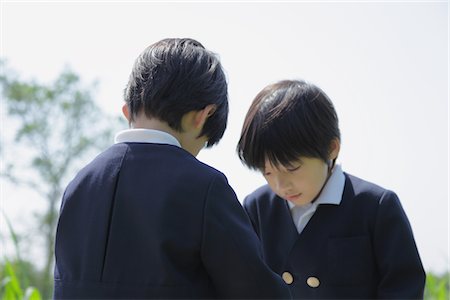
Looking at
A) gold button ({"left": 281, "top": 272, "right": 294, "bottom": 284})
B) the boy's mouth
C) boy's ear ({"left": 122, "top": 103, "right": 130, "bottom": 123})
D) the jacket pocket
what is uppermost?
boy's ear ({"left": 122, "top": 103, "right": 130, "bottom": 123})

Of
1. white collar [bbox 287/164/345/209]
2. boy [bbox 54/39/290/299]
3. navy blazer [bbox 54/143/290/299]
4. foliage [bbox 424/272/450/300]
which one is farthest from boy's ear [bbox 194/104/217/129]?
foliage [bbox 424/272/450/300]

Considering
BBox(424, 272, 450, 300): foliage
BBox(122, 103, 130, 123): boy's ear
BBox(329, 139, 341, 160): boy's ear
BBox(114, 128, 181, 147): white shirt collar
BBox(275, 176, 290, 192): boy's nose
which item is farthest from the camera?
BBox(424, 272, 450, 300): foliage

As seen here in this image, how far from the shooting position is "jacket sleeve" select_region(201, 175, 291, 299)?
1536 millimetres

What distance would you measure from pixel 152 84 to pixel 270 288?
0.58 meters

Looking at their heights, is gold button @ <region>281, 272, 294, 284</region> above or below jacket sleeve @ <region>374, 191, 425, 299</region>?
below

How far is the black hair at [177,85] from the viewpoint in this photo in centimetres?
171

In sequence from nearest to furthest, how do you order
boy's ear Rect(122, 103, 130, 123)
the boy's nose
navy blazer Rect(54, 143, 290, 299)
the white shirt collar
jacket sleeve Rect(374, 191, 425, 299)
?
navy blazer Rect(54, 143, 290, 299)
the white shirt collar
boy's ear Rect(122, 103, 130, 123)
jacket sleeve Rect(374, 191, 425, 299)
the boy's nose

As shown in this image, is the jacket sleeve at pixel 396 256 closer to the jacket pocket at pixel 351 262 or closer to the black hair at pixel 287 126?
the jacket pocket at pixel 351 262

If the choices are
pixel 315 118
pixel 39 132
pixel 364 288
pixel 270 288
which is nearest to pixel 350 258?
pixel 364 288

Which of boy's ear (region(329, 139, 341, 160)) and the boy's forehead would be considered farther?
boy's ear (region(329, 139, 341, 160))

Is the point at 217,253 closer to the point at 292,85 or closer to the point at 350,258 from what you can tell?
Result: the point at 350,258

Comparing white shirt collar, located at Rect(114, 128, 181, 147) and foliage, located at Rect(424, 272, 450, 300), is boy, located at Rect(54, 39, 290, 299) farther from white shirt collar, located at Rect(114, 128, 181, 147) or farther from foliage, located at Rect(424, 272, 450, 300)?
foliage, located at Rect(424, 272, 450, 300)

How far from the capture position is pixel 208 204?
1.56m

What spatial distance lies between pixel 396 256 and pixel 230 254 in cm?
78
